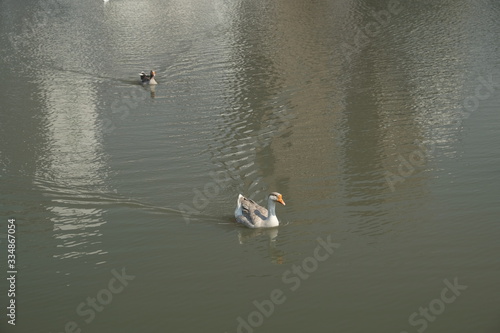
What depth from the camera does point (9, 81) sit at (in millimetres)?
32344

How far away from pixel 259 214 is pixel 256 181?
2.99 meters

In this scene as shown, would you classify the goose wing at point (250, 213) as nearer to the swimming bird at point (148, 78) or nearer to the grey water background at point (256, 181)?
the grey water background at point (256, 181)

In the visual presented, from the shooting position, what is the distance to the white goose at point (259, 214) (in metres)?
17.5

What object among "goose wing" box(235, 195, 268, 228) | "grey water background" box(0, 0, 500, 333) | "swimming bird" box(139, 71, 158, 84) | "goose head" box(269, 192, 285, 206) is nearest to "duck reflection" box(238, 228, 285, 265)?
"grey water background" box(0, 0, 500, 333)

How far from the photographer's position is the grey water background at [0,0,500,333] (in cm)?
1468

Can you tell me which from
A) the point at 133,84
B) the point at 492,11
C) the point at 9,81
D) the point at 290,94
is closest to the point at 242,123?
the point at 290,94

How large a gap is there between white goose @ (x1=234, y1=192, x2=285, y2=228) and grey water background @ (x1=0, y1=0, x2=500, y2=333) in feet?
0.77

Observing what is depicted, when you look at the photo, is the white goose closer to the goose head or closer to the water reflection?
the goose head

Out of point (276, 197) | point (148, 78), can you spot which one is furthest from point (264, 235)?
point (148, 78)

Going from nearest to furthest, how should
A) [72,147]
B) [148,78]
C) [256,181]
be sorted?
[256,181], [72,147], [148,78]

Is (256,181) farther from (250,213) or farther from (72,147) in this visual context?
(72,147)

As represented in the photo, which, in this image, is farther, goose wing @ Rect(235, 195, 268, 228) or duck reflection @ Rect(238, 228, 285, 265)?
goose wing @ Rect(235, 195, 268, 228)

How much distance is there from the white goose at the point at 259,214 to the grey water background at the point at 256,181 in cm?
23

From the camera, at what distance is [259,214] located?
17.6 meters
